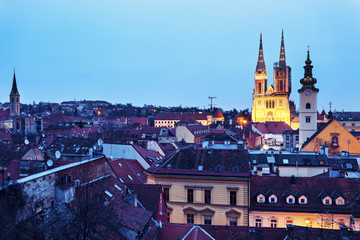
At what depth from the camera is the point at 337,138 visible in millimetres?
49781

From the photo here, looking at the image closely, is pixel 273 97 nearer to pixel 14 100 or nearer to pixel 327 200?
pixel 14 100

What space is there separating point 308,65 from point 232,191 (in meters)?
42.8

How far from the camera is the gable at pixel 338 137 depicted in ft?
162

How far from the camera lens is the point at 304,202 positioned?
27.4 m

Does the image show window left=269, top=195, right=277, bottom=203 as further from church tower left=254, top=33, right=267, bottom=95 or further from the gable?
church tower left=254, top=33, right=267, bottom=95

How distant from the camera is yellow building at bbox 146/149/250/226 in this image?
28.9 m

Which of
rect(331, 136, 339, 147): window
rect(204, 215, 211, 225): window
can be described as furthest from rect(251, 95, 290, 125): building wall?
rect(204, 215, 211, 225): window

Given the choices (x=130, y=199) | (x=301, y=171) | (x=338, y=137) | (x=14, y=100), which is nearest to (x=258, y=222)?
(x=130, y=199)

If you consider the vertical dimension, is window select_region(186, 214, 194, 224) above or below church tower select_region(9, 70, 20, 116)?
below

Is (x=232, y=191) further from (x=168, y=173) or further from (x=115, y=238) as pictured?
(x=115, y=238)

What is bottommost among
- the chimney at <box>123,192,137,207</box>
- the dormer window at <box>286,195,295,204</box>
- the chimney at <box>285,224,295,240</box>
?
the chimney at <box>285,224,295,240</box>

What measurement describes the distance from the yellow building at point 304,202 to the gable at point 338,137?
2255 centimetres

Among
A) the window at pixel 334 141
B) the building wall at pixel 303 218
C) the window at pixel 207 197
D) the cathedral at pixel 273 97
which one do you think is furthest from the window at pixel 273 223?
the cathedral at pixel 273 97

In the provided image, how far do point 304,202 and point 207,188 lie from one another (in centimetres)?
793
